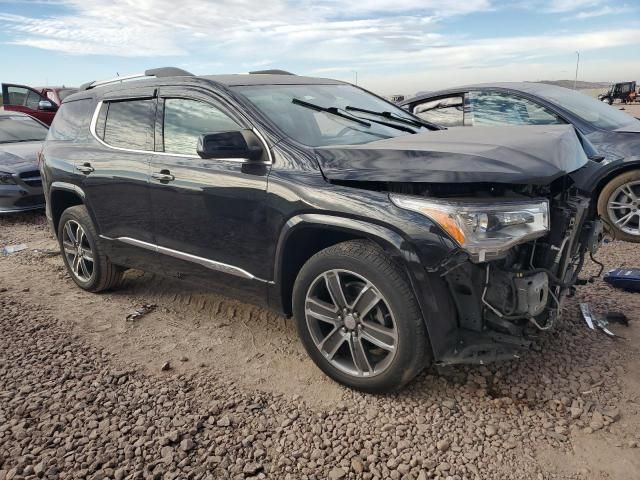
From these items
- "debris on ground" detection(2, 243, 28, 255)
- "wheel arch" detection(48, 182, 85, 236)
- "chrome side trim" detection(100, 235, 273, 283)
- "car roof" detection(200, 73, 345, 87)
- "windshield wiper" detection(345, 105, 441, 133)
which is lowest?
"debris on ground" detection(2, 243, 28, 255)

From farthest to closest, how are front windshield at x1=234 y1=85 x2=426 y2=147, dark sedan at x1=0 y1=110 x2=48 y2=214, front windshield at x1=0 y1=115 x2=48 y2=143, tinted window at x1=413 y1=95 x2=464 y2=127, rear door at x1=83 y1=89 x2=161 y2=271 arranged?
front windshield at x1=0 y1=115 x2=48 y2=143 → dark sedan at x1=0 y1=110 x2=48 y2=214 → tinted window at x1=413 y1=95 x2=464 y2=127 → rear door at x1=83 y1=89 x2=161 y2=271 → front windshield at x1=234 y1=85 x2=426 y2=147

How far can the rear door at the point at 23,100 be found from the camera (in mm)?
13203

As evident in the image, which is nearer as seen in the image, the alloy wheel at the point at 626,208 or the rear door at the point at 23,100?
the alloy wheel at the point at 626,208

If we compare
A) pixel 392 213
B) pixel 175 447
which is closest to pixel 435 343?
pixel 392 213

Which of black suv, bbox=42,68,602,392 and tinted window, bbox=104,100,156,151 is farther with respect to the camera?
tinted window, bbox=104,100,156,151

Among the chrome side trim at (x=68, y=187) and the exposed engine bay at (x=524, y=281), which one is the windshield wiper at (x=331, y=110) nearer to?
the exposed engine bay at (x=524, y=281)

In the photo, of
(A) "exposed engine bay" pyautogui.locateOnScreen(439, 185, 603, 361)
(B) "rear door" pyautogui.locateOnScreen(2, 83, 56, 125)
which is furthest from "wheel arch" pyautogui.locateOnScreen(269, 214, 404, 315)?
(B) "rear door" pyautogui.locateOnScreen(2, 83, 56, 125)

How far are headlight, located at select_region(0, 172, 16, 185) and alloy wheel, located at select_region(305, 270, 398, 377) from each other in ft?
20.5

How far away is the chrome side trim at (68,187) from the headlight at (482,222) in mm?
3004

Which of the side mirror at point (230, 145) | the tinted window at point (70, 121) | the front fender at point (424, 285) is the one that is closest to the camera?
the front fender at point (424, 285)

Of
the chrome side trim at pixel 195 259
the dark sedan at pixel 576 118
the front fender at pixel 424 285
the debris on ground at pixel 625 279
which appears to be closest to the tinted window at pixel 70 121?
the chrome side trim at pixel 195 259

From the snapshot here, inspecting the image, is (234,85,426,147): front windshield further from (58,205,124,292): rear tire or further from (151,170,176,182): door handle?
(58,205,124,292): rear tire

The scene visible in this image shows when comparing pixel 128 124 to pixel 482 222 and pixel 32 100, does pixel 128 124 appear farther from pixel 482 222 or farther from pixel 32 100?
pixel 32 100

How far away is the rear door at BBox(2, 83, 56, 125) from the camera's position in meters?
13.2
